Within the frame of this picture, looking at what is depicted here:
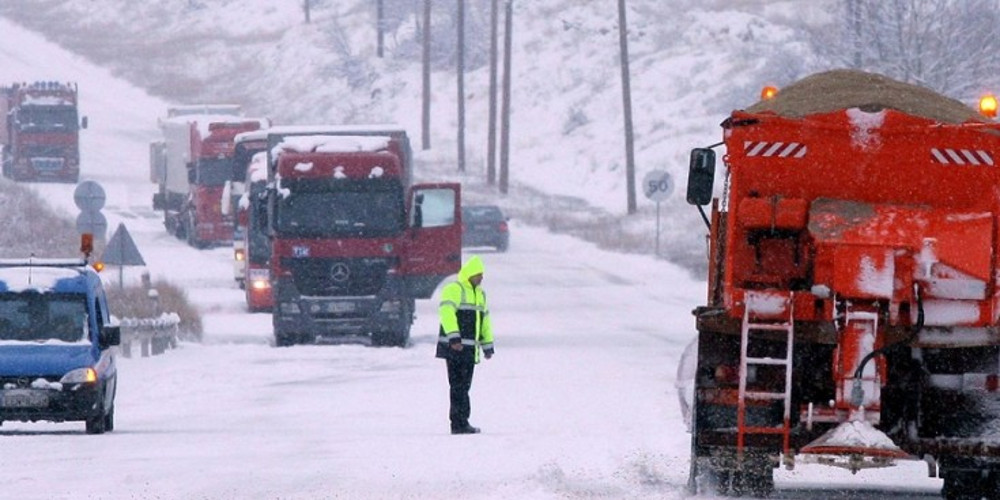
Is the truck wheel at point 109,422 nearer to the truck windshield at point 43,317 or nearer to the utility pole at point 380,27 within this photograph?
the truck windshield at point 43,317

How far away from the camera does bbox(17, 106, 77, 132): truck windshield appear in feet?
223

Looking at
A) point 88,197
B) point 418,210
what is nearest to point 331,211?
point 418,210

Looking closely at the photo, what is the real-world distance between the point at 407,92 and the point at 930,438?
87.6m

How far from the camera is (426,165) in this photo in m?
83.2

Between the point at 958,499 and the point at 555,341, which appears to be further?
the point at 555,341

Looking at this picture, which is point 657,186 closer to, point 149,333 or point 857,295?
point 149,333

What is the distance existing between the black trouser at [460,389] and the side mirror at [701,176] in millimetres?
5433

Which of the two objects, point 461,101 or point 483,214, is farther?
point 461,101

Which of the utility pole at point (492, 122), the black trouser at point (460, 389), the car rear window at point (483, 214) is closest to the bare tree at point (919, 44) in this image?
the car rear window at point (483, 214)

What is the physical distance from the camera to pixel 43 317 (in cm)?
2114

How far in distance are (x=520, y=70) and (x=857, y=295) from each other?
86.2 metres

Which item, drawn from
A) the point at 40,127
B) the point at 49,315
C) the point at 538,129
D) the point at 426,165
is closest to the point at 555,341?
the point at 49,315

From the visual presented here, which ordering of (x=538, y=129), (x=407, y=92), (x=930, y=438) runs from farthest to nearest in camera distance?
(x=407, y=92)
(x=538, y=129)
(x=930, y=438)

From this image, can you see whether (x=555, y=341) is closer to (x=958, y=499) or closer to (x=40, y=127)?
(x=958, y=499)
